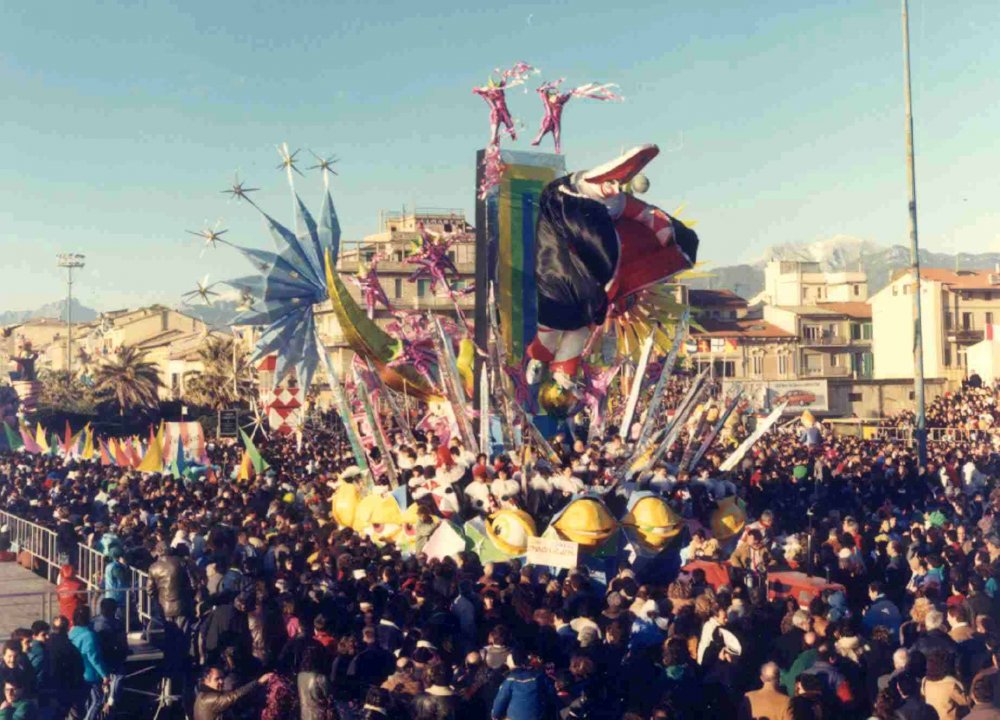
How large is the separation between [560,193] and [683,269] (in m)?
2.99

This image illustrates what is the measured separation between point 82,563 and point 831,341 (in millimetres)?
56386

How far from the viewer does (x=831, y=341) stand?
2628 inches

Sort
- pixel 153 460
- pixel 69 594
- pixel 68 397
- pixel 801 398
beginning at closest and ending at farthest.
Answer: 1. pixel 69 594
2. pixel 153 460
3. pixel 801 398
4. pixel 68 397

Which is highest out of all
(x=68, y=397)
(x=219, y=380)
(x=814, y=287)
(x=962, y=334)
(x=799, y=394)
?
(x=814, y=287)

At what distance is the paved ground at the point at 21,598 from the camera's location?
13898 millimetres

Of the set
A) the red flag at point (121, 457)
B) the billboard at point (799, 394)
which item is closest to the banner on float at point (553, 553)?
the red flag at point (121, 457)

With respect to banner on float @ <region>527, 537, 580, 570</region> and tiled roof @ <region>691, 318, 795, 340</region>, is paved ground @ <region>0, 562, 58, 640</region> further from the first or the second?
tiled roof @ <region>691, 318, 795, 340</region>

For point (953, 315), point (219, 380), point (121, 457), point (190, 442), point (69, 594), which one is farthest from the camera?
point (953, 315)

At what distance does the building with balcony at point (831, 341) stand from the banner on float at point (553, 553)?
55615 millimetres

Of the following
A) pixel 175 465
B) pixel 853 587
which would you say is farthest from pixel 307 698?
pixel 175 465

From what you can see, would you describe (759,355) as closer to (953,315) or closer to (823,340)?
(823,340)

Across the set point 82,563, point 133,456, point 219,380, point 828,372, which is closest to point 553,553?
point 82,563

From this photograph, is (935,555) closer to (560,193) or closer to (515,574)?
(515,574)

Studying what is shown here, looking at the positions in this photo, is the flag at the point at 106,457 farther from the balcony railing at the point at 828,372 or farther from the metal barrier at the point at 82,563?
the balcony railing at the point at 828,372
